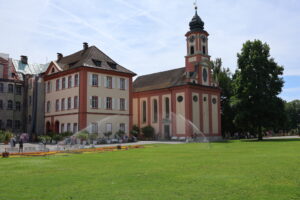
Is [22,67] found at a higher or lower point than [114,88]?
higher

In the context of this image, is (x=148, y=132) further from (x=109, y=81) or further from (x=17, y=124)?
(x=17, y=124)

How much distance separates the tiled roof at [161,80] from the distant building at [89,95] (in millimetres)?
9016

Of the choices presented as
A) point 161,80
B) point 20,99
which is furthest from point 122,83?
point 20,99

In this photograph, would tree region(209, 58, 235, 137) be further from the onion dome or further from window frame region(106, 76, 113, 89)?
window frame region(106, 76, 113, 89)

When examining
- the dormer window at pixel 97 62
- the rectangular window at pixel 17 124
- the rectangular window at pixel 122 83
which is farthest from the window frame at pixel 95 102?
the rectangular window at pixel 17 124

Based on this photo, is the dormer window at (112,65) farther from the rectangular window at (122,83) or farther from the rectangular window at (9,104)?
the rectangular window at (9,104)

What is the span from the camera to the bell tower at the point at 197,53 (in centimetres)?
5492

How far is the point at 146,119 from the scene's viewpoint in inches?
2277

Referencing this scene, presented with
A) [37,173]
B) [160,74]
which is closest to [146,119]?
[160,74]

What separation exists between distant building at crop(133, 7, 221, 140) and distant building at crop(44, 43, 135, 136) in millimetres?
8459

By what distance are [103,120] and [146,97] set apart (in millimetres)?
15012

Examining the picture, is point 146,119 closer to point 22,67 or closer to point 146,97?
point 146,97

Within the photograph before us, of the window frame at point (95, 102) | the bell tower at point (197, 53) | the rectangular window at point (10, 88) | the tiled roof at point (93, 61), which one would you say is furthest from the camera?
the bell tower at point (197, 53)

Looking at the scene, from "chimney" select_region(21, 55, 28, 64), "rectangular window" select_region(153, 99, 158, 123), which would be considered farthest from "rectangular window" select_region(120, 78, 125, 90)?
"chimney" select_region(21, 55, 28, 64)
